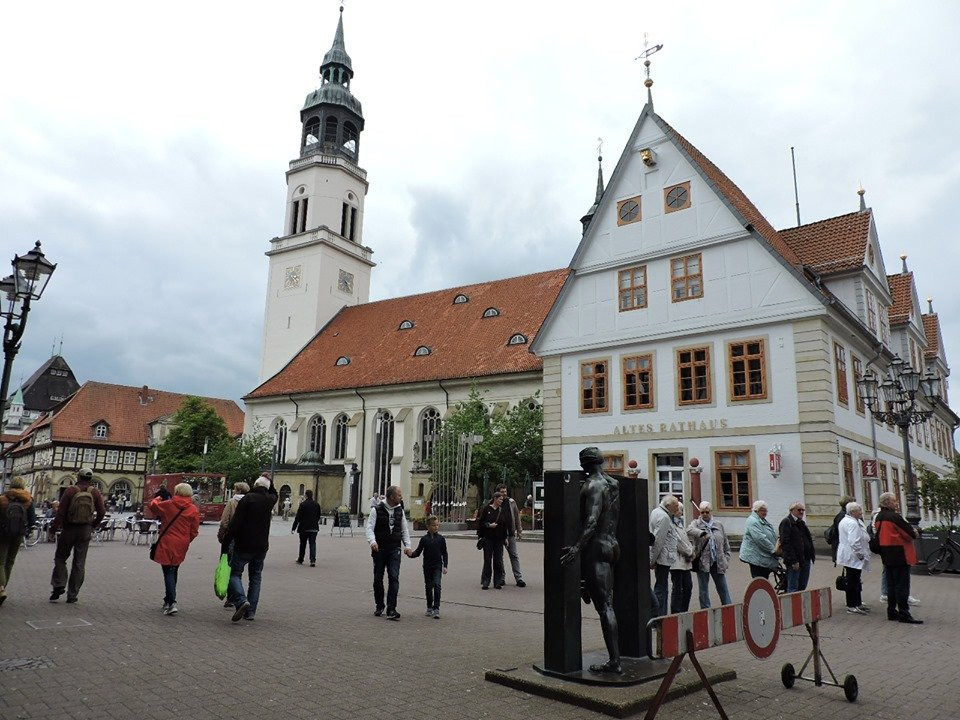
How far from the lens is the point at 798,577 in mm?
11234

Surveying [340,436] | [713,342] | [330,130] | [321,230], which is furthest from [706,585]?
[330,130]

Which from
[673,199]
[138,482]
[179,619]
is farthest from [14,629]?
[138,482]

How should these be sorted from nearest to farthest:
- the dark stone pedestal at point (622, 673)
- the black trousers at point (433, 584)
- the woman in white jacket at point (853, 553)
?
the dark stone pedestal at point (622, 673), the black trousers at point (433, 584), the woman in white jacket at point (853, 553)

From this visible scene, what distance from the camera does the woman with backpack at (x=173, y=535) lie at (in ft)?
31.3

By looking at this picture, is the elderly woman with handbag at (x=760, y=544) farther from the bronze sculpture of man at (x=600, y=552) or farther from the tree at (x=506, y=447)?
the tree at (x=506, y=447)

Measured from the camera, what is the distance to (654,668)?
6680 mm

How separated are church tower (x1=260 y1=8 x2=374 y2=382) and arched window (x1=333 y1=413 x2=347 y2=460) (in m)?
9.60

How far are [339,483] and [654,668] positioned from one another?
3871 centimetres

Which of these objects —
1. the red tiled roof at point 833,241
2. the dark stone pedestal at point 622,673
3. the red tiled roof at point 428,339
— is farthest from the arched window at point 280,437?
the dark stone pedestal at point 622,673

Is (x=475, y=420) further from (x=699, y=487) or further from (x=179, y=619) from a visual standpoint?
(x=179, y=619)

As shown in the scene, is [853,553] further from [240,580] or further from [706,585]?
[240,580]

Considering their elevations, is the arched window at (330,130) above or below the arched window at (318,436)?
above

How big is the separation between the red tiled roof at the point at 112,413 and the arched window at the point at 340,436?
91.1 feet

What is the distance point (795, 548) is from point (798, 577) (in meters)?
0.58
